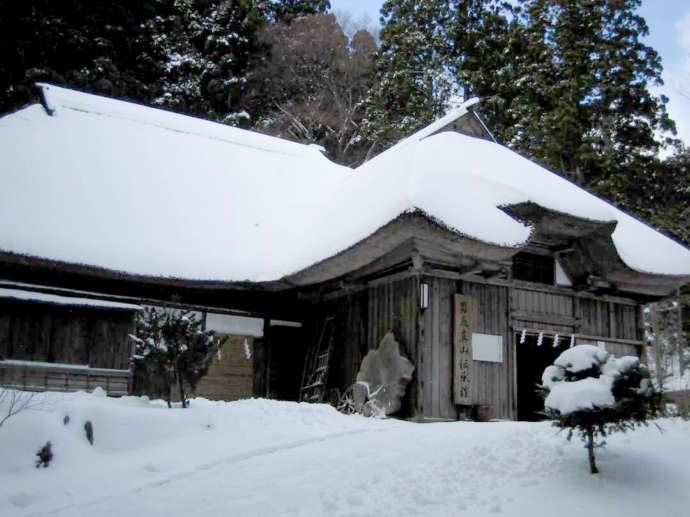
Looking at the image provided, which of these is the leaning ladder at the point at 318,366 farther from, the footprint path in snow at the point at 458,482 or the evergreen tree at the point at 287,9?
the evergreen tree at the point at 287,9

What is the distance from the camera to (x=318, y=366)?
12.9 m

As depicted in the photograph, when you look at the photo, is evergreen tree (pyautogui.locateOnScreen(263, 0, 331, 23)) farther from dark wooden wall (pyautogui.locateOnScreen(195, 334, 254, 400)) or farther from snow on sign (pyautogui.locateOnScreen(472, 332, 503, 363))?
snow on sign (pyautogui.locateOnScreen(472, 332, 503, 363))

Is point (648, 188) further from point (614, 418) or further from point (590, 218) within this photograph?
point (614, 418)

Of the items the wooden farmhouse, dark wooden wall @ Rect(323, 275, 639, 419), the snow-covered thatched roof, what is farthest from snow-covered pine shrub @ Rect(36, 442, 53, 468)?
dark wooden wall @ Rect(323, 275, 639, 419)

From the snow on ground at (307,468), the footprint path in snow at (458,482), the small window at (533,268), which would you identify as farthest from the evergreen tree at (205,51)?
the footprint path in snow at (458,482)

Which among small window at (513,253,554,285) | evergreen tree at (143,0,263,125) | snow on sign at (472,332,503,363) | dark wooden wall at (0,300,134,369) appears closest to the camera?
snow on sign at (472,332,503,363)

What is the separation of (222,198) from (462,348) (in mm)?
6056

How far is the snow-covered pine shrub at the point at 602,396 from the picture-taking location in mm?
5312

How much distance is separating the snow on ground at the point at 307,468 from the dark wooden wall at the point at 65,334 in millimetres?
3104

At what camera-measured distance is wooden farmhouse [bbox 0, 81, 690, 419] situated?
10.5 m

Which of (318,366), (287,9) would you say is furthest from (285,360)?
(287,9)

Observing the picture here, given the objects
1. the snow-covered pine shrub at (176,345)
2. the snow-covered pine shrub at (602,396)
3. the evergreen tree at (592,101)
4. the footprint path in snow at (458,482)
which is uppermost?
the evergreen tree at (592,101)

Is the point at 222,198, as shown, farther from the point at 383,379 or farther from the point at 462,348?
the point at 462,348

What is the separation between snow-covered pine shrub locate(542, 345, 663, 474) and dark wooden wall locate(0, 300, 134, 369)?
8224 mm
